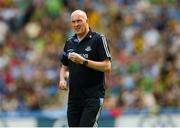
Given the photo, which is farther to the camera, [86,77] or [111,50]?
[111,50]

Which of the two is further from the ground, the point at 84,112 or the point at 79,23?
the point at 79,23

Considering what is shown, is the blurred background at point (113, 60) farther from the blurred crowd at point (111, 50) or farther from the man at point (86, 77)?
the man at point (86, 77)

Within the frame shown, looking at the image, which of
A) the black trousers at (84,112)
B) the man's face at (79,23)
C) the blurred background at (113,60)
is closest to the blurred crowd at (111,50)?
the blurred background at (113,60)

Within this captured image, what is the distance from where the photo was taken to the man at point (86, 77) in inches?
327

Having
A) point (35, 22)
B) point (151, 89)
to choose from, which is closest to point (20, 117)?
point (151, 89)

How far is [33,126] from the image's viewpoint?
1308cm

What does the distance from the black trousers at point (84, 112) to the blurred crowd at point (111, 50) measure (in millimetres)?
5776

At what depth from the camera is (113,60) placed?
15.7 meters

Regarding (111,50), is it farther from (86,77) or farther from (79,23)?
(79,23)

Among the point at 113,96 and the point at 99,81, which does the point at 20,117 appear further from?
the point at 99,81

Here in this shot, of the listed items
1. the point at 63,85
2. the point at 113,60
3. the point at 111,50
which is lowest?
the point at 113,60

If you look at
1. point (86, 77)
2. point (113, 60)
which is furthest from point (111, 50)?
point (86, 77)

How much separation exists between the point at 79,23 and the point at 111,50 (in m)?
7.90

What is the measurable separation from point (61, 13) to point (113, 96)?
3.72m
